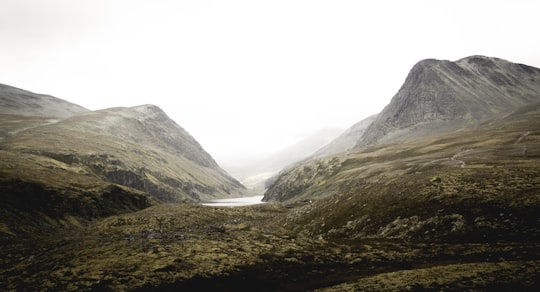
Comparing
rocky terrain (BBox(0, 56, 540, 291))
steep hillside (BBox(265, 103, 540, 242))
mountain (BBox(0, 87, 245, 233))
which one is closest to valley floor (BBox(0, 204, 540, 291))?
rocky terrain (BBox(0, 56, 540, 291))

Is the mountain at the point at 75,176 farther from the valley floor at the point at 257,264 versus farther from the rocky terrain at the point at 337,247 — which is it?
Answer: the valley floor at the point at 257,264

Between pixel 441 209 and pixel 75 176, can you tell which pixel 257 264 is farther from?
pixel 75 176

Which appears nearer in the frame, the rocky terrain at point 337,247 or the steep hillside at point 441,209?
the rocky terrain at point 337,247

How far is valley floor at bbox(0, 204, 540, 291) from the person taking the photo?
18.6m

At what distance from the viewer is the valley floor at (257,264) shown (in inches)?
731

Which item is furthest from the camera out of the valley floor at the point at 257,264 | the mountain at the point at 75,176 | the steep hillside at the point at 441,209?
the mountain at the point at 75,176

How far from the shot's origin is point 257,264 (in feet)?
85.3

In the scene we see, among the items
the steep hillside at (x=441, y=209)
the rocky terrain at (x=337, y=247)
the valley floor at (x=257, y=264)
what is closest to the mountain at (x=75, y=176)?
the rocky terrain at (x=337, y=247)

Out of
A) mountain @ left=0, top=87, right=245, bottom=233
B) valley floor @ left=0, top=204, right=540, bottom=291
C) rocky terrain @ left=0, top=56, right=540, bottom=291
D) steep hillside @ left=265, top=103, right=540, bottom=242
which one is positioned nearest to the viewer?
valley floor @ left=0, top=204, right=540, bottom=291

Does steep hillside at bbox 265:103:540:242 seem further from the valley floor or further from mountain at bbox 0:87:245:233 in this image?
mountain at bbox 0:87:245:233

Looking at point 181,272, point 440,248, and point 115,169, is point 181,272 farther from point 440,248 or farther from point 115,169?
point 115,169

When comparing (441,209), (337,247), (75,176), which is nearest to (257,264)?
(337,247)

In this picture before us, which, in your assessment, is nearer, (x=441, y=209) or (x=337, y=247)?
(x=337, y=247)

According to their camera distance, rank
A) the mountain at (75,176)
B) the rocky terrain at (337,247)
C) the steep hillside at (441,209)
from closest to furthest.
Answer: the rocky terrain at (337,247) < the steep hillside at (441,209) < the mountain at (75,176)
